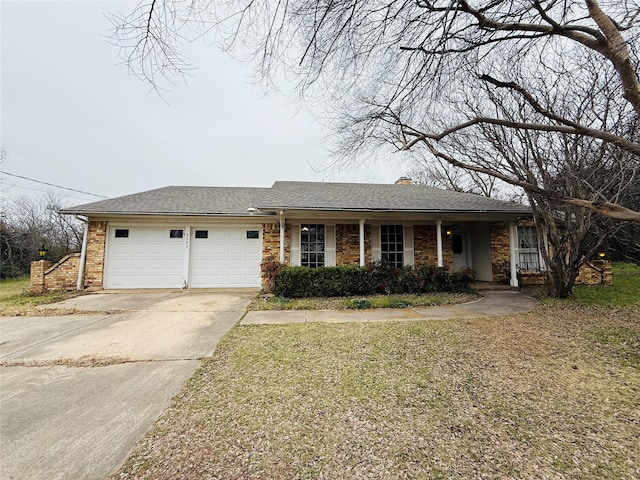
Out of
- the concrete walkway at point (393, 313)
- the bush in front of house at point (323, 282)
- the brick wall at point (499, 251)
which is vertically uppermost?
the brick wall at point (499, 251)

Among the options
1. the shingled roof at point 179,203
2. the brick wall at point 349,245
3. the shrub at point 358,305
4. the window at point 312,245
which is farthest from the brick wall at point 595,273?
the shingled roof at point 179,203

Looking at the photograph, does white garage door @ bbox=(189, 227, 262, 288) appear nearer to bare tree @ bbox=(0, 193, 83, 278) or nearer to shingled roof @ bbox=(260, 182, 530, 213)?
shingled roof @ bbox=(260, 182, 530, 213)

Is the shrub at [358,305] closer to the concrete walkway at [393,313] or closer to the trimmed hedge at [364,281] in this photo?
the concrete walkway at [393,313]

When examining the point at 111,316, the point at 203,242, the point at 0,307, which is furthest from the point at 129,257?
the point at 111,316

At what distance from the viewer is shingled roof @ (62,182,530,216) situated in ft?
28.6

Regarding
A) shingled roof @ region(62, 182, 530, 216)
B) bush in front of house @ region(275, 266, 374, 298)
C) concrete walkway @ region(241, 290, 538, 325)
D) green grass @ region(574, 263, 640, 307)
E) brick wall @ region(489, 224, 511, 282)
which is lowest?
concrete walkway @ region(241, 290, 538, 325)

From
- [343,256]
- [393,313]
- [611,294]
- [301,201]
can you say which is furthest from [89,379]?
[611,294]

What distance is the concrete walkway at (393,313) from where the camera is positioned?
568 cm

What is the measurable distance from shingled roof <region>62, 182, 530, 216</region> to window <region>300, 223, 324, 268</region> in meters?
1.08

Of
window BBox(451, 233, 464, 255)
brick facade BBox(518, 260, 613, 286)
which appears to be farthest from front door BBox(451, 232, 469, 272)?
brick facade BBox(518, 260, 613, 286)

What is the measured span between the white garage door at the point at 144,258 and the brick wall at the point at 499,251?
37.0ft

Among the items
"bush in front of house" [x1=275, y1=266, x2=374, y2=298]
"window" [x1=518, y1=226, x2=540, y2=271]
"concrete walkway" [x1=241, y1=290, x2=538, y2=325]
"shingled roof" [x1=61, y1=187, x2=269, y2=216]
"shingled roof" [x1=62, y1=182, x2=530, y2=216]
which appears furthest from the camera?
"window" [x1=518, y1=226, x2=540, y2=271]

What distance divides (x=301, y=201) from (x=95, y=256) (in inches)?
280

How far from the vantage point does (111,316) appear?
19.4 feet
